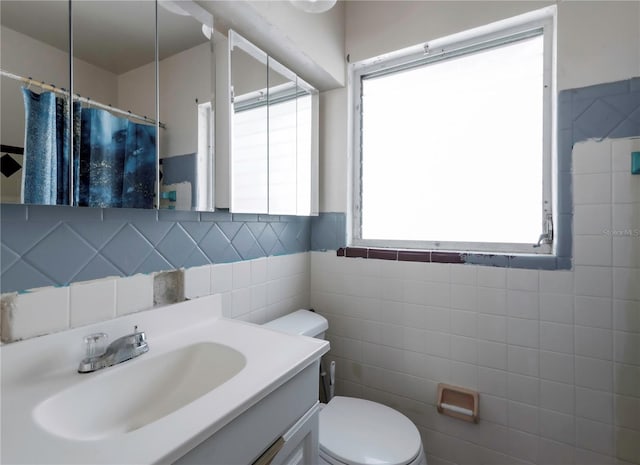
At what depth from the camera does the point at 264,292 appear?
55.1 inches

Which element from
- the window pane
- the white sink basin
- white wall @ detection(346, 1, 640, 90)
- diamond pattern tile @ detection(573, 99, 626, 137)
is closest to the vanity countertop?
the white sink basin

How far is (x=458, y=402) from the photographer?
136cm

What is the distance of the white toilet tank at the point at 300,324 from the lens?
1.31 metres

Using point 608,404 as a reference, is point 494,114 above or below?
above

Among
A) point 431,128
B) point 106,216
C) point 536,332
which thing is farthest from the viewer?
point 431,128

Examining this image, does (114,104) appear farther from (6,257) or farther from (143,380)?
(143,380)

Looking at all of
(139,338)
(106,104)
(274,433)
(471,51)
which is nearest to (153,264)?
(139,338)

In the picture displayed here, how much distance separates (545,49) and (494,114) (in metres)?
0.29

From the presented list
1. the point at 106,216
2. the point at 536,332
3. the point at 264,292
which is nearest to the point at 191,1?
the point at 106,216

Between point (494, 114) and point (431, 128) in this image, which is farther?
point (431, 128)

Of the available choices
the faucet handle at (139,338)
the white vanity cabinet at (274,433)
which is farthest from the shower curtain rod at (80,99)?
the white vanity cabinet at (274,433)

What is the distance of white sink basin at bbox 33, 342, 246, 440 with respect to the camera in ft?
2.09

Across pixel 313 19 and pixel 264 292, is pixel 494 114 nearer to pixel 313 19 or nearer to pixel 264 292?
pixel 313 19

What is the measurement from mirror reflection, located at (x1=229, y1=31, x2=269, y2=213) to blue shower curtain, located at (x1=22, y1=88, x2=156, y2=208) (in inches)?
12.7
